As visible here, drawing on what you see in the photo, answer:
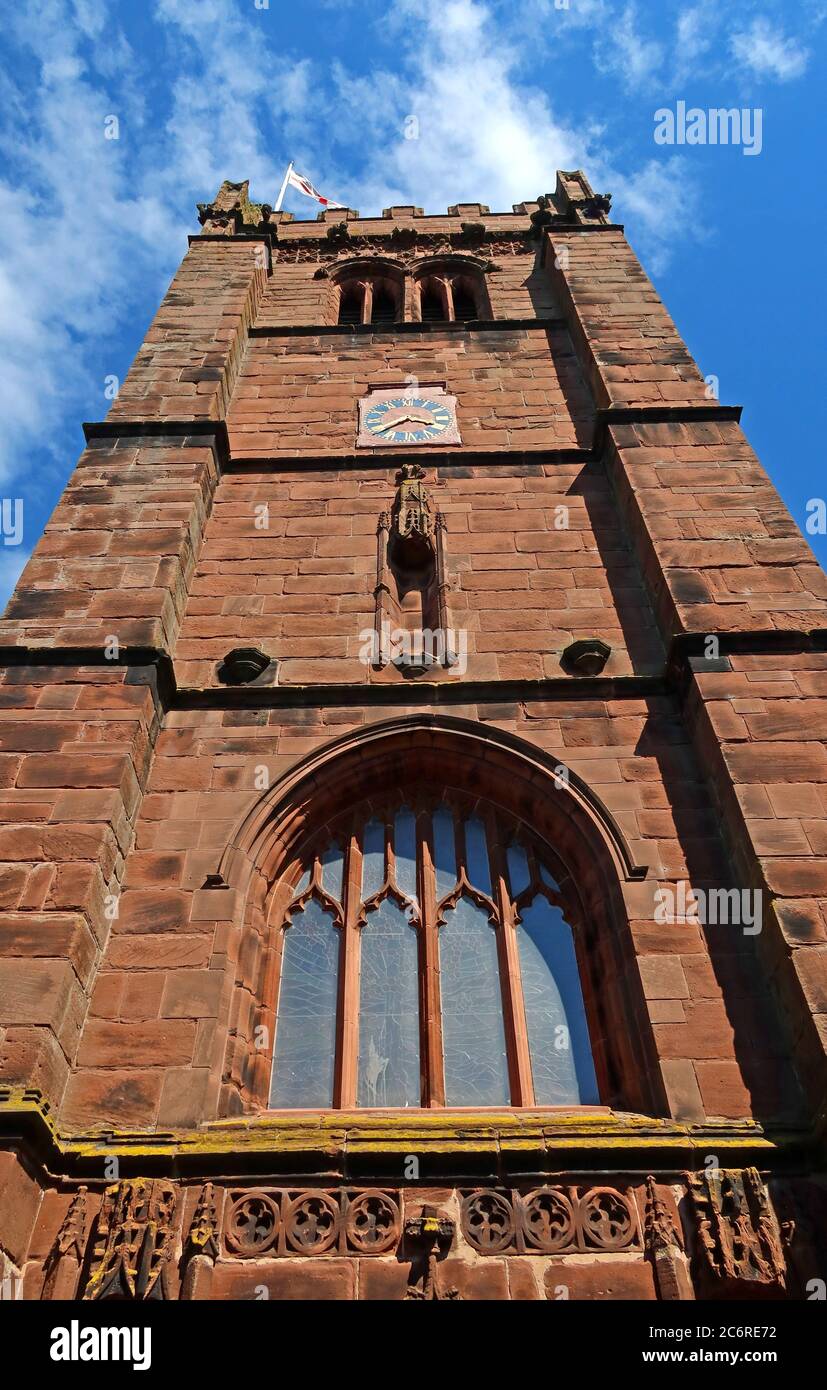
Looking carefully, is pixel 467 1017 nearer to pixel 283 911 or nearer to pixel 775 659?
pixel 283 911

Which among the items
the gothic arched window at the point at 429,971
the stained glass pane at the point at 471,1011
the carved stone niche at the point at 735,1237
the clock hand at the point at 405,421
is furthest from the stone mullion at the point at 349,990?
the clock hand at the point at 405,421

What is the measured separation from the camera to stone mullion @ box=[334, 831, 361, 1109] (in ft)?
20.5

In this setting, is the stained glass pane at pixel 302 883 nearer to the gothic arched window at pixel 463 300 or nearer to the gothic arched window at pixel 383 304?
the gothic arched window at pixel 463 300

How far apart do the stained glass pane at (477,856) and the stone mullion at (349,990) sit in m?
0.77

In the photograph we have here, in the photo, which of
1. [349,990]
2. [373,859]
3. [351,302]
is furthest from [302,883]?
[351,302]

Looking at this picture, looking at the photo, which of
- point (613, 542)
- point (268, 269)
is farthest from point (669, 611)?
point (268, 269)

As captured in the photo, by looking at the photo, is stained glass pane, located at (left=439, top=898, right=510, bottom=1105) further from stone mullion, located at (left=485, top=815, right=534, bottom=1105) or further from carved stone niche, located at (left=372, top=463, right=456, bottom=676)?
carved stone niche, located at (left=372, top=463, right=456, bottom=676)

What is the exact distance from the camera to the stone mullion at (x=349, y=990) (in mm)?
6250

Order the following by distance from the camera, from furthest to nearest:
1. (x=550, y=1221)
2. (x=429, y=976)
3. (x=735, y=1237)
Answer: (x=429, y=976) → (x=550, y=1221) → (x=735, y=1237)

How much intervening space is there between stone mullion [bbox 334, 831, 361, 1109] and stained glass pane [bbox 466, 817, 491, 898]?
2.54ft

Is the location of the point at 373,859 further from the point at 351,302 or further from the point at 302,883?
the point at 351,302

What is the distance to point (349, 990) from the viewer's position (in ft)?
21.9

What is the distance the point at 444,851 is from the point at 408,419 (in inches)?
240

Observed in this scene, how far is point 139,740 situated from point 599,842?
10.4 feet
